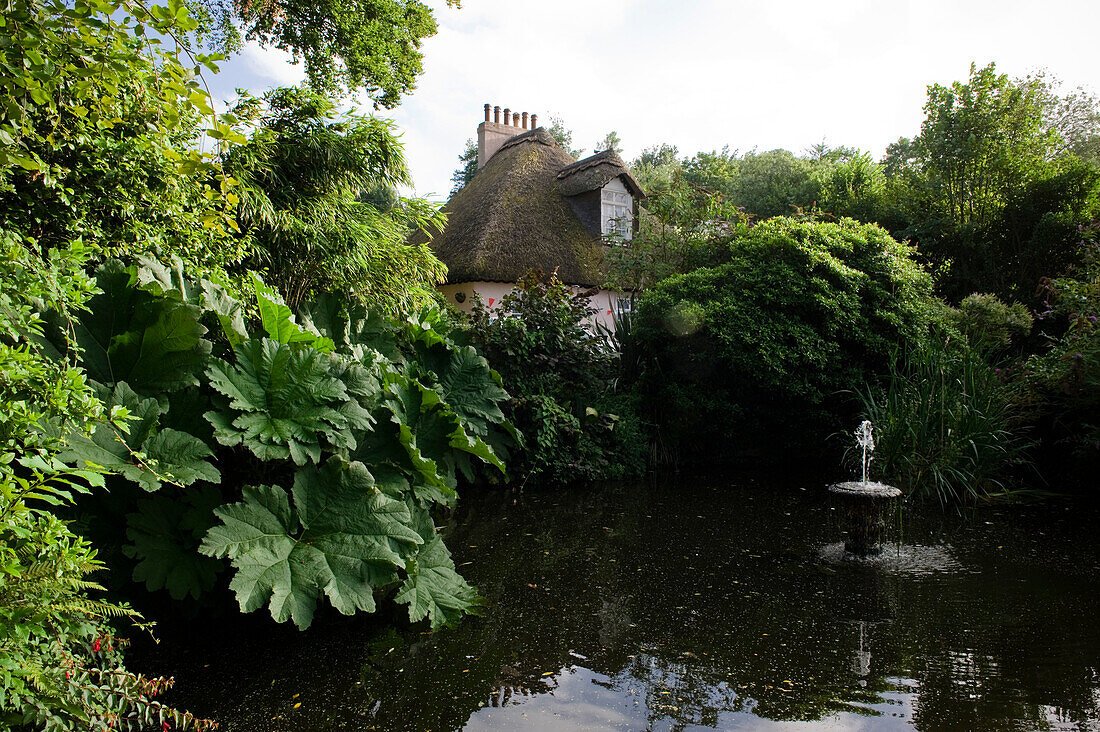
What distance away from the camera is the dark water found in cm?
235

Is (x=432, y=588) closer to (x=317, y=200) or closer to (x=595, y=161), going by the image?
(x=317, y=200)

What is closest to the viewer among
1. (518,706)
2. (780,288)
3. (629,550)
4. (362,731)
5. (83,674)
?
(83,674)

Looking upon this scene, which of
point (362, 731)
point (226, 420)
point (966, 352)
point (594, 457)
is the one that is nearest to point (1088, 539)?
A: point (966, 352)

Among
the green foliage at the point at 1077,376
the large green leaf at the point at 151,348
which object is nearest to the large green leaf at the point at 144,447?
the large green leaf at the point at 151,348

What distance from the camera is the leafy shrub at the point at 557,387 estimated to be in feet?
21.3

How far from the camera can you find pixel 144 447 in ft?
7.95

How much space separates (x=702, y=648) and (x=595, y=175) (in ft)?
45.1

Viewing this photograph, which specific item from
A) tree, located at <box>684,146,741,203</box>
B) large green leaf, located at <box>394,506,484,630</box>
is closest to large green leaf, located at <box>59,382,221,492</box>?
large green leaf, located at <box>394,506,484,630</box>

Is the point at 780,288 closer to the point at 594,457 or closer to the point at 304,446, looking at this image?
the point at 594,457

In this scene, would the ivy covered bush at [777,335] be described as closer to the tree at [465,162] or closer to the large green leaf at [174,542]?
the large green leaf at [174,542]

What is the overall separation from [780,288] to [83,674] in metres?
6.91

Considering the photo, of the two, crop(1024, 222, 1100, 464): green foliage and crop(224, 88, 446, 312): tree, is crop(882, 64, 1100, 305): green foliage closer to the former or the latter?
crop(1024, 222, 1100, 464): green foliage

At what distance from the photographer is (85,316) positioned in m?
2.77

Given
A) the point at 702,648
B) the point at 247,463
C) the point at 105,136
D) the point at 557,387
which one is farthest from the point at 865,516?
the point at 105,136
